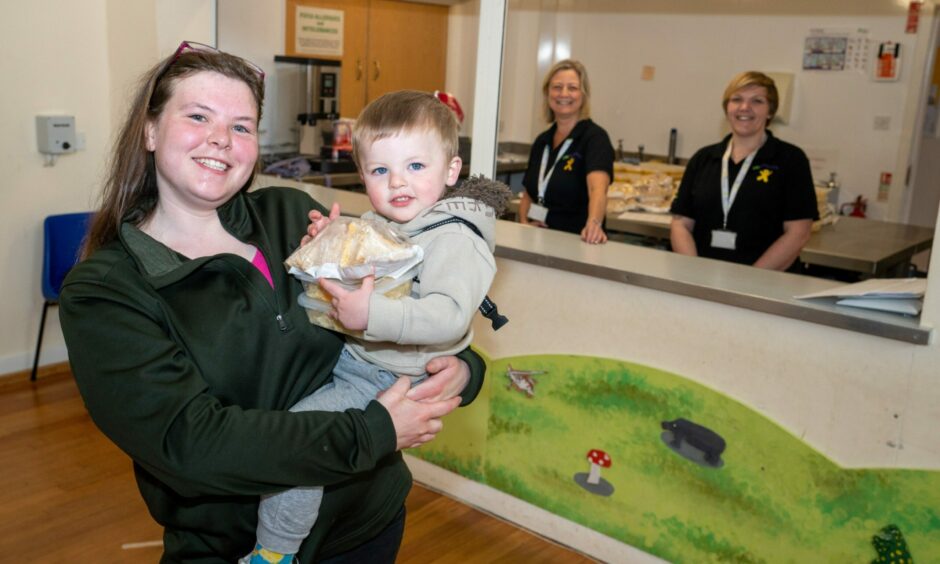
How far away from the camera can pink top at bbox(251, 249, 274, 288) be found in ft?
4.89

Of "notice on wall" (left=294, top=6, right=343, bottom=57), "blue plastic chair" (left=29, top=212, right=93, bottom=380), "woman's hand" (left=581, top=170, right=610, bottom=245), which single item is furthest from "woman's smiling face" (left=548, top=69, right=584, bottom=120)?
"notice on wall" (left=294, top=6, right=343, bottom=57)

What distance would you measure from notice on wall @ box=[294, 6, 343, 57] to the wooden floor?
292 cm

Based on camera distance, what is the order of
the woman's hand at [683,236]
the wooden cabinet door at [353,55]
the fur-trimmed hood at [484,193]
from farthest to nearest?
the wooden cabinet door at [353,55] < the woman's hand at [683,236] < the fur-trimmed hood at [484,193]

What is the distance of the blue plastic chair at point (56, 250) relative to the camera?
4.17 meters

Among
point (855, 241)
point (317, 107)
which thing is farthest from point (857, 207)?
point (317, 107)

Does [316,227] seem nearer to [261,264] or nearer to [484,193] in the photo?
[261,264]

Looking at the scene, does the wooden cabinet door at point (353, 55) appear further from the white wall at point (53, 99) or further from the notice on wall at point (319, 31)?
the white wall at point (53, 99)

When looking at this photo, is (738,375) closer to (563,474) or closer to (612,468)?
(612,468)

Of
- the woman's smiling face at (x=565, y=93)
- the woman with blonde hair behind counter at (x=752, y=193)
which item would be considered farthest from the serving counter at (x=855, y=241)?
the woman's smiling face at (x=565, y=93)

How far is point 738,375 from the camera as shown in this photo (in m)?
2.55

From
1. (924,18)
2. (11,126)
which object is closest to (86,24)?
(11,126)

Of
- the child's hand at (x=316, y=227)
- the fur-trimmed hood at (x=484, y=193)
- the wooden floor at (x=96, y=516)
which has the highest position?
the fur-trimmed hood at (x=484, y=193)

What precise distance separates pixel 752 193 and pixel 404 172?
2141 millimetres

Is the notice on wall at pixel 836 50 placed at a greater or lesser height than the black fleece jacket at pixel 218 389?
greater
